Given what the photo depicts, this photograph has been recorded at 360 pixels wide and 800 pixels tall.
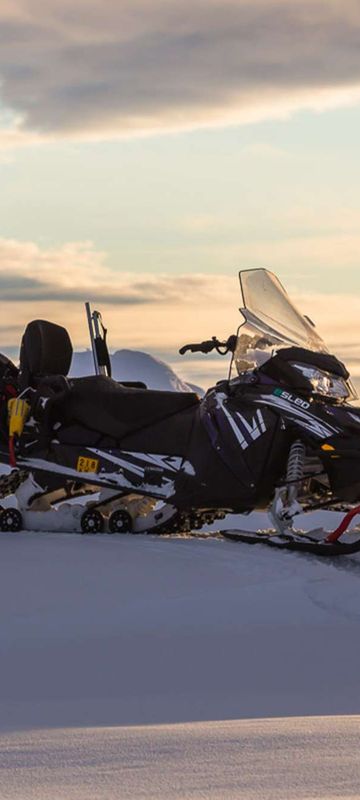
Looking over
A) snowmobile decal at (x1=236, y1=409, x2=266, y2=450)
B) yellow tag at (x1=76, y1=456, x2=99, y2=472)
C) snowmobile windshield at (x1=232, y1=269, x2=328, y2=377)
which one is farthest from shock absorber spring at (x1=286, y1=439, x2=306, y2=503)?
yellow tag at (x1=76, y1=456, x2=99, y2=472)

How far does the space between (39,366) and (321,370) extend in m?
2.51

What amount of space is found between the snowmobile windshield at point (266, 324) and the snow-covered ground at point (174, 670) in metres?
1.50

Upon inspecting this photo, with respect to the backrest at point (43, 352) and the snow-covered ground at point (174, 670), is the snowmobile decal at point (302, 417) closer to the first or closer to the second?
the snow-covered ground at point (174, 670)

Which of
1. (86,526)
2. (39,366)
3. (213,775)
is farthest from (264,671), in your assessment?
(39,366)

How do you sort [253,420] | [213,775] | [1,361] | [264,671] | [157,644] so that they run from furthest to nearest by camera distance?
1. [1,361]
2. [253,420]
3. [157,644]
4. [264,671]
5. [213,775]

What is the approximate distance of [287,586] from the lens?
8.42 m

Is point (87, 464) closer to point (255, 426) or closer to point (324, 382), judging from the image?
point (255, 426)

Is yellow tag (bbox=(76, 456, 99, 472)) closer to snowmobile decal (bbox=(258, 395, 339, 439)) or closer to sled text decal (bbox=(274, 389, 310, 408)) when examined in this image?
snowmobile decal (bbox=(258, 395, 339, 439))

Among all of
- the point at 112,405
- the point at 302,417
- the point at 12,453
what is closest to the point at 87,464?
the point at 112,405

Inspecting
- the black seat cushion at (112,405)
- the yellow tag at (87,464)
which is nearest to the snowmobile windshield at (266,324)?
the black seat cushion at (112,405)

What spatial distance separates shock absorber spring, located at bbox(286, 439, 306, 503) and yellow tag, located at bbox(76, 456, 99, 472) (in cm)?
172

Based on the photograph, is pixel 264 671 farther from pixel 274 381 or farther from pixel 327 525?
pixel 327 525

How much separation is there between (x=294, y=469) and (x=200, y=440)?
0.85 meters

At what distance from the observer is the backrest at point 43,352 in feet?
36.7
